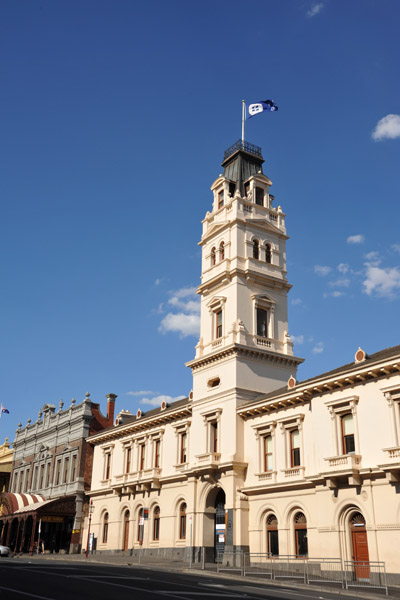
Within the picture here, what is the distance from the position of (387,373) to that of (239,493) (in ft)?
42.8

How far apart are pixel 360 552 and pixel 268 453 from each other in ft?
29.0

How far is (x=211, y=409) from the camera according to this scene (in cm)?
4081

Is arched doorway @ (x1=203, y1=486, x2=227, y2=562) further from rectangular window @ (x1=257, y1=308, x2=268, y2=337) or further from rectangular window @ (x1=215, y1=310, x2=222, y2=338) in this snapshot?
rectangular window @ (x1=257, y1=308, x2=268, y2=337)

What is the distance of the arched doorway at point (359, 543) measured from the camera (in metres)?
28.5

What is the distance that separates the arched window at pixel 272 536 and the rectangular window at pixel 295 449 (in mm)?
3530

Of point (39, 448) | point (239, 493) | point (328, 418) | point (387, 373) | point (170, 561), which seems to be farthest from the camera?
point (39, 448)

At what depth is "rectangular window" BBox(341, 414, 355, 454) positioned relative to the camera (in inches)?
1203

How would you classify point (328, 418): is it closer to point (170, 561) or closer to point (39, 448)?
point (170, 561)

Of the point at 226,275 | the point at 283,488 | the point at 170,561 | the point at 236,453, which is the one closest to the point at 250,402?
the point at 236,453

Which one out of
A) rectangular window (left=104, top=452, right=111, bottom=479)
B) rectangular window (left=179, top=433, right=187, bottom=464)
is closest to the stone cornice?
rectangular window (left=179, top=433, right=187, bottom=464)

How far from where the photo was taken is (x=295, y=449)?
114 ft

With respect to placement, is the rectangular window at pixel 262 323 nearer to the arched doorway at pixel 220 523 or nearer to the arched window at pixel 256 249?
the arched window at pixel 256 249

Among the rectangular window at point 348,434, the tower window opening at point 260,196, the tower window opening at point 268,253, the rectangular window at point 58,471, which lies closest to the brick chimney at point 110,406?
the rectangular window at point 58,471

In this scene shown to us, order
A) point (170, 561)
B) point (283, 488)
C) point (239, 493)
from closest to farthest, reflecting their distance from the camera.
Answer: point (283, 488)
point (239, 493)
point (170, 561)
